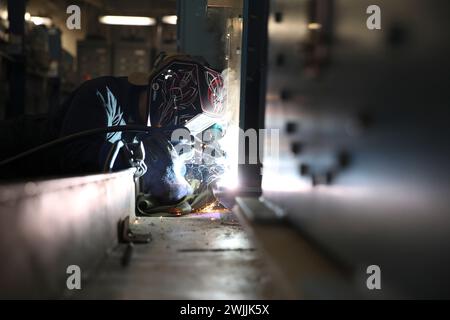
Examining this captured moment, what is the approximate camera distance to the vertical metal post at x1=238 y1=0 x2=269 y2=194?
2.38 m

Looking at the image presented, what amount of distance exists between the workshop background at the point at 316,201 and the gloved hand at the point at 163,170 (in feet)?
2.93

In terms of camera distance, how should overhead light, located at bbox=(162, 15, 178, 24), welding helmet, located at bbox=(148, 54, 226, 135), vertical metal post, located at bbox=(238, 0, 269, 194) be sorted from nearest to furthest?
vertical metal post, located at bbox=(238, 0, 269, 194) < welding helmet, located at bbox=(148, 54, 226, 135) < overhead light, located at bbox=(162, 15, 178, 24)

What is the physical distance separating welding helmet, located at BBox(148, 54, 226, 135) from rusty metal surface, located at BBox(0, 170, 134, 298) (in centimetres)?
188

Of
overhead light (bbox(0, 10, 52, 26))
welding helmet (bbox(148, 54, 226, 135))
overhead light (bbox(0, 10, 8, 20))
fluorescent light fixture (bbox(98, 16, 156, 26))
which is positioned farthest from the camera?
fluorescent light fixture (bbox(98, 16, 156, 26))

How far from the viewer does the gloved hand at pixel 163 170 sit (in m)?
3.12

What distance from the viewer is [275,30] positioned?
1748 millimetres

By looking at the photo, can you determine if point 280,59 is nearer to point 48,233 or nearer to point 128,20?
point 48,233

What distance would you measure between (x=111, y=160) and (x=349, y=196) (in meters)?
1.90

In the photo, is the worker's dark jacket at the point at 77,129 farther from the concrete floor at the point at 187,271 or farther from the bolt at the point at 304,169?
the bolt at the point at 304,169

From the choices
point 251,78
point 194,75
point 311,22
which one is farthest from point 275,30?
point 194,75

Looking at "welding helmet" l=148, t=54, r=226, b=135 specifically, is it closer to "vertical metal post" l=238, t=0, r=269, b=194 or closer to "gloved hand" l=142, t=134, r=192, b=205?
"gloved hand" l=142, t=134, r=192, b=205

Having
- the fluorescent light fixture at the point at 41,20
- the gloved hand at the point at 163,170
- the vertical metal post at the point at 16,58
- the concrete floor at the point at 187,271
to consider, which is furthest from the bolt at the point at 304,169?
the fluorescent light fixture at the point at 41,20

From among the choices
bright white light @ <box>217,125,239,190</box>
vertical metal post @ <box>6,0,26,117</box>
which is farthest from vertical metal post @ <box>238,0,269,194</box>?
vertical metal post @ <box>6,0,26,117</box>

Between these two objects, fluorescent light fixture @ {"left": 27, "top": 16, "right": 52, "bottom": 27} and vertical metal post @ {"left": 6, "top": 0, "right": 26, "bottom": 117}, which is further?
fluorescent light fixture @ {"left": 27, "top": 16, "right": 52, "bottom": 27}
